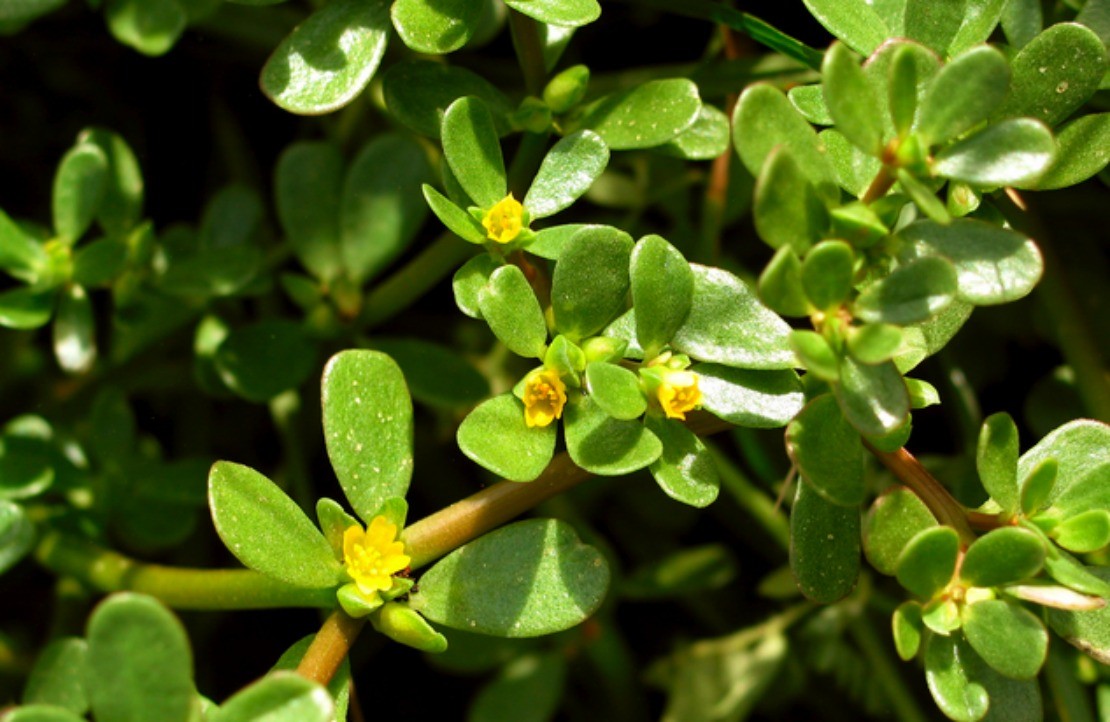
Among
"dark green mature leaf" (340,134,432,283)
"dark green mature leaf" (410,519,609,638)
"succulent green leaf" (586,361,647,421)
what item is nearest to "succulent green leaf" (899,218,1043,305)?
"succulent green leaf" (586,361,647,421)

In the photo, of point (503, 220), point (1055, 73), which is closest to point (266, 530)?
point (503, 220)

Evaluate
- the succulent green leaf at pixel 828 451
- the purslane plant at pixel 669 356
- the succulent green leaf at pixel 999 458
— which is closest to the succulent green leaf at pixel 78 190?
the purslane plant at pixel 669 356

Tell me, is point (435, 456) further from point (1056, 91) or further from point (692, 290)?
point (1056, 91)

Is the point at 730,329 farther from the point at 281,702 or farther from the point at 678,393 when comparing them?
the point at 281,702

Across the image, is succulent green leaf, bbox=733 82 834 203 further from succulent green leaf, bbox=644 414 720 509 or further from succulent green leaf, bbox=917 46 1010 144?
succulent green leaf, bbox=644 414 720 509

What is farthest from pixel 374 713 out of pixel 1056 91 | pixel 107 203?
pixel 1056 91

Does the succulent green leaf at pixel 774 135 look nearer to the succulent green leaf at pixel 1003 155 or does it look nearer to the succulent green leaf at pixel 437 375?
the succulent green leaf at pixel 1003 155
